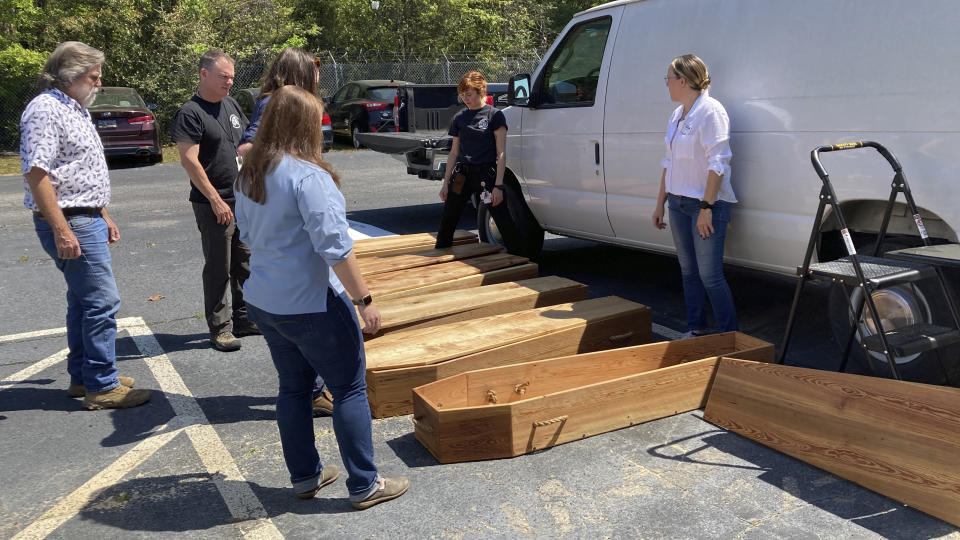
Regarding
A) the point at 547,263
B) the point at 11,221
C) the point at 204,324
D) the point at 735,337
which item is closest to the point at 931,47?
the point at 735,337

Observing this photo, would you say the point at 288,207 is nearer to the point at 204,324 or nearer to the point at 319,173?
the point at 319,173

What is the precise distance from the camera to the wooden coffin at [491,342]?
4.52 metres

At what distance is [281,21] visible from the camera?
25.8m

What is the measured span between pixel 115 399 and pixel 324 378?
1983mm

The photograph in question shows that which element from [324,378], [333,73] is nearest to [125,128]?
[333,73]

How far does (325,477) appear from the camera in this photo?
3.79 meters

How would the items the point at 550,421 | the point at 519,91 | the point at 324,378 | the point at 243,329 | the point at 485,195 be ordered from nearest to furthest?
the point at 324,378 < the point at 550,421 < the point at 243,329 < the point at 485,195 < the point at 519,91

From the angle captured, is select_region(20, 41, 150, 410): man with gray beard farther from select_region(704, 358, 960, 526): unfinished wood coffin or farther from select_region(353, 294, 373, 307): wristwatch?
select_region(704, 358, 960, 526): unfinished wood coffin

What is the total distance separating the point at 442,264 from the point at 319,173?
11.3ft

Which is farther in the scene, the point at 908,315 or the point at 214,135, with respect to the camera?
the point at 214,135

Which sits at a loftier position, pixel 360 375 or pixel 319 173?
pixel 319 173

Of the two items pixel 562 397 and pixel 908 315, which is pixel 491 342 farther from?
pixel 908 315

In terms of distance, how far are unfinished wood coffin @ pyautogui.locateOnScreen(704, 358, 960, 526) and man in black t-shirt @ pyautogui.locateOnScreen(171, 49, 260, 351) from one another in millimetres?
3198

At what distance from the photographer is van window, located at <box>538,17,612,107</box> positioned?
6508 mm
